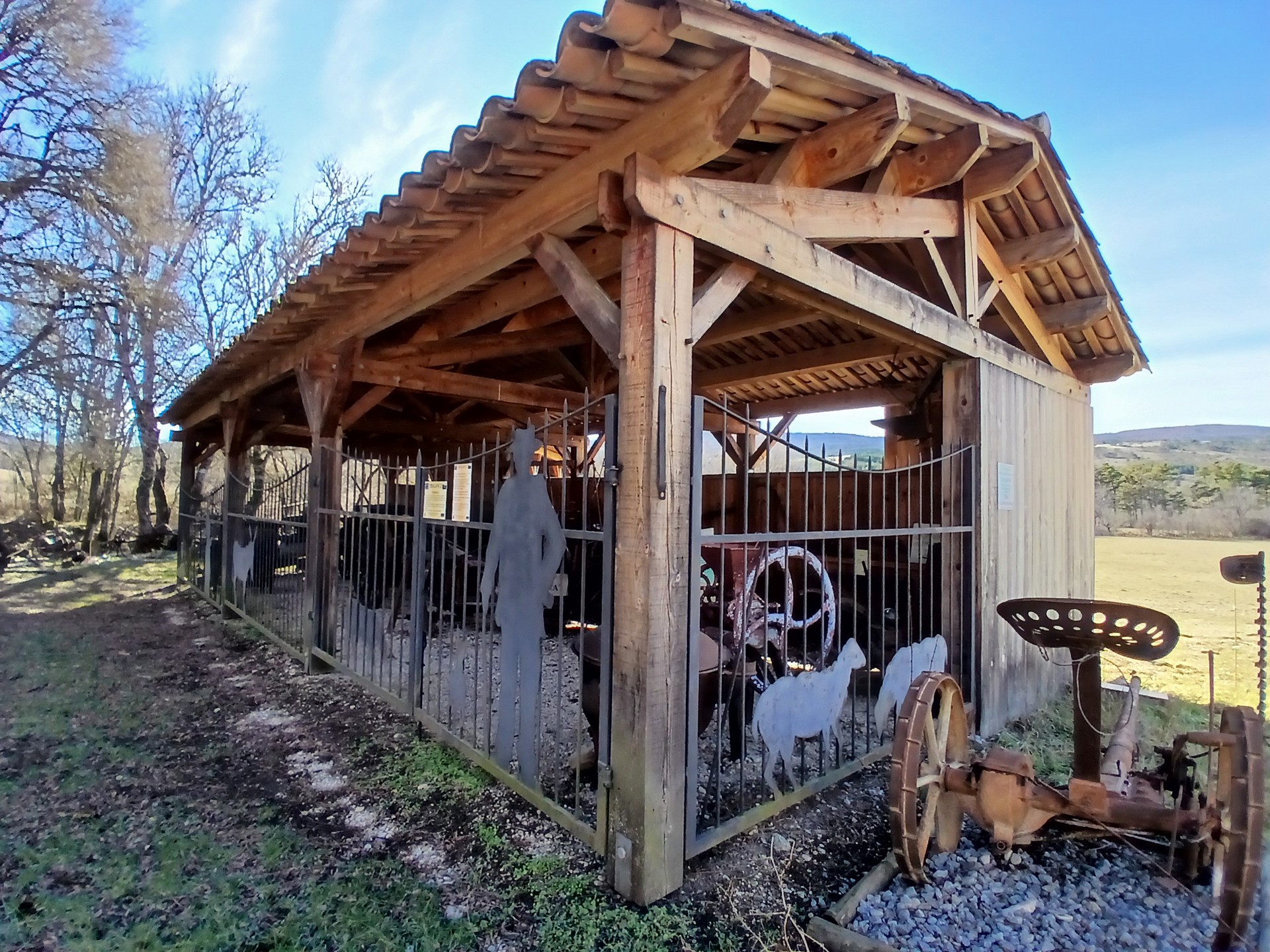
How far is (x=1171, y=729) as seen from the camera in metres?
4.48

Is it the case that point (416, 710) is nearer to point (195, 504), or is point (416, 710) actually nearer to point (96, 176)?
point (195, 504)

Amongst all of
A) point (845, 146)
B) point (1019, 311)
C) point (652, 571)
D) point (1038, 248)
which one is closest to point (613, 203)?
point (845, 146)

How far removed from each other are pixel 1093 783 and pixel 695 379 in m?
5.32

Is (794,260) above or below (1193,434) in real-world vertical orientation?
below

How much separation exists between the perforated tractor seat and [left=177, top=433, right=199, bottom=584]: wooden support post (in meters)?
11.0

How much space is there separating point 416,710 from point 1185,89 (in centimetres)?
1095

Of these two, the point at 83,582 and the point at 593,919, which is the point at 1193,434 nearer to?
the point at 593,919

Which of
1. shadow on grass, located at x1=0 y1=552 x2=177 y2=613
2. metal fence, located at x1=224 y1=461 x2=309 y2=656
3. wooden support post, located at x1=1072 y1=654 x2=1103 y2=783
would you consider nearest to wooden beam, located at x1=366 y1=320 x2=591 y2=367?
metal fence, located at x1=224 y1=461 x2=309 y2=656

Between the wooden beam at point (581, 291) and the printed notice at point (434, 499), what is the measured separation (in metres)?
1.55

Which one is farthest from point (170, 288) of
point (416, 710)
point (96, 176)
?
point (416, 710)

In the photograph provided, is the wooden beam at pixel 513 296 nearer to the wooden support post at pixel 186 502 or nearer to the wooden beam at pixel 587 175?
the wooden beam at pixel 587 175

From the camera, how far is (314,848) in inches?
107

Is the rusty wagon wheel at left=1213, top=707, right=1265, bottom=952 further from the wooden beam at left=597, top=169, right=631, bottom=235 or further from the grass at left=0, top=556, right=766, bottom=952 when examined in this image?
the wooden beam at left=597, top=169, right=631, bottom=235

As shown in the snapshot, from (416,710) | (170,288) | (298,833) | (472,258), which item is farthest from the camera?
(170,288)
